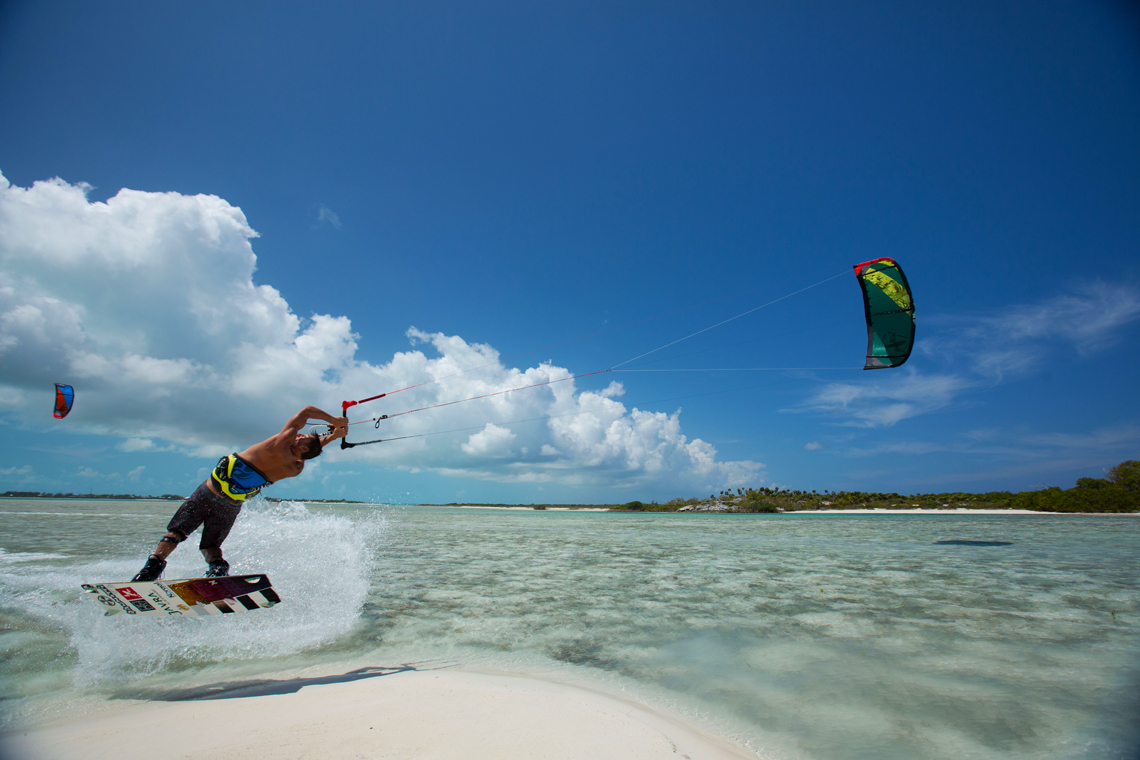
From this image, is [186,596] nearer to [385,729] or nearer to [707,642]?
[385,729]

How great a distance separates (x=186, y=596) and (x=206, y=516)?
3.73ft

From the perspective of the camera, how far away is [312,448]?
670cm

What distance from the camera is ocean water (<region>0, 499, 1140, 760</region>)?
384cm

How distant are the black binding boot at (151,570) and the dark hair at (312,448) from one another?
193 centimetres

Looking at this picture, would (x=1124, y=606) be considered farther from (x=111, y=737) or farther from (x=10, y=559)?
(x=10, y=559)

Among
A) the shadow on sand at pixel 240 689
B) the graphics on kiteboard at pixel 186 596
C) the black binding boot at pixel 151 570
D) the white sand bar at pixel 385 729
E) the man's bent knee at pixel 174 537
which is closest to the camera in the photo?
the white sand bar at pixel 385 729

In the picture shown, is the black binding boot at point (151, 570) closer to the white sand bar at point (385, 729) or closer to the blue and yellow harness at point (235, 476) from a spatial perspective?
the blue and yellow harness at point (235, 476)

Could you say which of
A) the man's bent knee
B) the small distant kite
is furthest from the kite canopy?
the small distant kite

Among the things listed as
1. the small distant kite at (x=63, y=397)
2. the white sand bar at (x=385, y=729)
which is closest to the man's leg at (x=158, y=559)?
the white sand bar at (x=385, y=729)

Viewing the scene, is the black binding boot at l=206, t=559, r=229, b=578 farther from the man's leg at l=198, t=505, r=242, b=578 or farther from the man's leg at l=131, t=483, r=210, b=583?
the man's leg at l=131, t=483, r=210, b=583

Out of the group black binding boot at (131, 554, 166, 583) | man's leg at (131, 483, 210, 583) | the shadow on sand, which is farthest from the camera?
man's leg at (131, 483, 210, 583)

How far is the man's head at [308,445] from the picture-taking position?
6598mm

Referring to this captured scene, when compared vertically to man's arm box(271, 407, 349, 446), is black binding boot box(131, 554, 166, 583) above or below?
below

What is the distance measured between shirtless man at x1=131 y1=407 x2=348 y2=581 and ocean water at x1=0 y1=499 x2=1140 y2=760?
1014 mm
